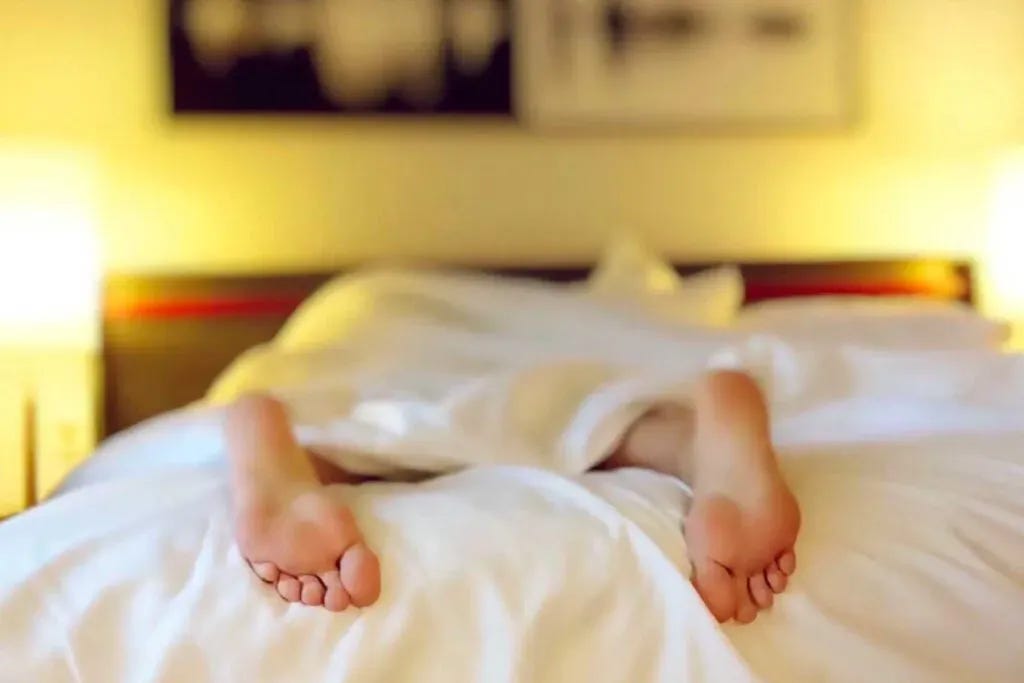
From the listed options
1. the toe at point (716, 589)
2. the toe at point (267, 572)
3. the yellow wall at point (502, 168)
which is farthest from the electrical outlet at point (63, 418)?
the toe at point (716, 589)

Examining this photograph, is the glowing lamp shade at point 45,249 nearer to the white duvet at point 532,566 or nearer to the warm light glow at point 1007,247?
the white duvet at point 532,566

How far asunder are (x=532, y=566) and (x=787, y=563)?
0.62ft

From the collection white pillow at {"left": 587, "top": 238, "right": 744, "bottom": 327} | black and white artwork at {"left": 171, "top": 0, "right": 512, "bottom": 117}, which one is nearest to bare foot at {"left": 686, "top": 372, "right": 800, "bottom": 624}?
white pillow at {"left": 587, "top": 238, "right": 744, "bottom": 327}

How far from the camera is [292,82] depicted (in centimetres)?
204

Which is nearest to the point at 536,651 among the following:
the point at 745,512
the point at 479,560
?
the point at 479,560

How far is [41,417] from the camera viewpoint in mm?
1853

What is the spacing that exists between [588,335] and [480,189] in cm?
55

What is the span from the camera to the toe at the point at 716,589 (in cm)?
82

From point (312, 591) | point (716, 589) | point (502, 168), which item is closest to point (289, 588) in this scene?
point (312, 591)

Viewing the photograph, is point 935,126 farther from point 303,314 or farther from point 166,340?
point 166,340

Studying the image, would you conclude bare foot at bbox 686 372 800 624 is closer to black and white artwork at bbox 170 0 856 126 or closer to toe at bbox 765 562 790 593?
toe at bbox 765 562 790 593

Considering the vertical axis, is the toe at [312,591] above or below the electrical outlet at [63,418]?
above

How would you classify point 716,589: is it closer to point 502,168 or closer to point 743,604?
point 743,604

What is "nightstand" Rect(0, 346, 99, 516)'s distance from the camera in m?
1.79
